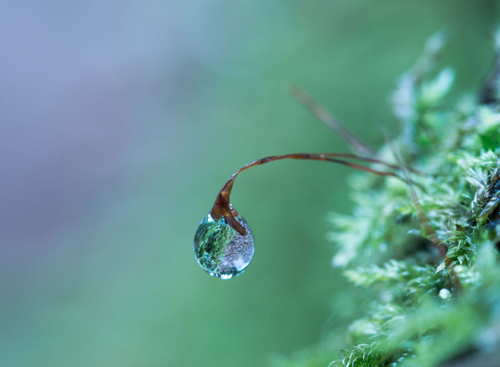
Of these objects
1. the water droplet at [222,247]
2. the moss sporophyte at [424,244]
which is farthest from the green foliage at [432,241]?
the water droplet at [222,247]

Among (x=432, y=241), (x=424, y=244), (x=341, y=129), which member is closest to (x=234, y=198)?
(x=341, y=129)

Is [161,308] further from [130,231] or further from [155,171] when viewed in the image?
[155,171]

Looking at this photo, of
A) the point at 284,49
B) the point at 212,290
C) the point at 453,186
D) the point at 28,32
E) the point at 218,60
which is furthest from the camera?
the point at 28,32

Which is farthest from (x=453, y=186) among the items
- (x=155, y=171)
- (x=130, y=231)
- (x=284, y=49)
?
(x=155, y=171)

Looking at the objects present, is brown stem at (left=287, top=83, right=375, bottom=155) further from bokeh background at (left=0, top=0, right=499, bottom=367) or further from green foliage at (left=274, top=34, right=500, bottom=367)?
bokeh background at (left=0, top=0, right=499, bottom=367)

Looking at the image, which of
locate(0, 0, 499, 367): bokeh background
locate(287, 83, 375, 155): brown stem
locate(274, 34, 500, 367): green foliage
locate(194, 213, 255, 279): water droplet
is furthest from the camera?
locate(0, 0, 499, 367): bokeh background

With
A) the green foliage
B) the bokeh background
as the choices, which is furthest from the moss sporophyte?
the bokeh background
